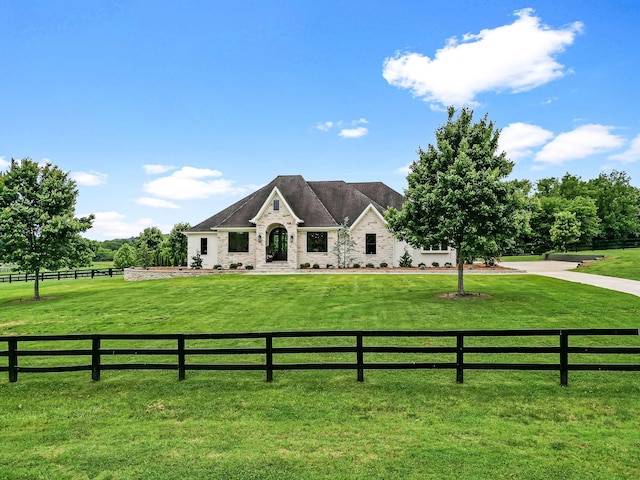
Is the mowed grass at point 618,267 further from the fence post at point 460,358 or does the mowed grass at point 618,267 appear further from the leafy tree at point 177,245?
the leafy tree at point 177,245

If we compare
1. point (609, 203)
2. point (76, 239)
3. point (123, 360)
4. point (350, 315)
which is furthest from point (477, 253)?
point (609, 203)

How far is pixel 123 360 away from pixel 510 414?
10408 millimetres

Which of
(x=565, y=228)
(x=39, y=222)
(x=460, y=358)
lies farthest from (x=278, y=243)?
(x=565, y=228)

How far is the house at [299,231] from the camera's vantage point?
3891 centimetres

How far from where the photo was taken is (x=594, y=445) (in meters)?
6.89

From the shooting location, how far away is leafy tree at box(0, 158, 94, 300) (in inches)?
1011

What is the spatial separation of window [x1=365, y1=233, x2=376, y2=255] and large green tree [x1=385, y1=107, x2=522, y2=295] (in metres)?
16.6

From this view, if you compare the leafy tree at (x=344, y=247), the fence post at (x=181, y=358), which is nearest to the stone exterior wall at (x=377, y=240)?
the leafy tree at (x=344, y=247)

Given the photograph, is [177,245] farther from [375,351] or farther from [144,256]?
[375,351]

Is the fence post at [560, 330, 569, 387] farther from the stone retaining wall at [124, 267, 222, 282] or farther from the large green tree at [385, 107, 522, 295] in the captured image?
the stone retaining wall at [124, 267, 222, 282]

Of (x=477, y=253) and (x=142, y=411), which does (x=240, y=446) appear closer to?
(x=142, y=411)

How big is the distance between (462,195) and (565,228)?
46211 millimetres

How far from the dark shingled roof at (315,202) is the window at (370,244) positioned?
2.45 meters

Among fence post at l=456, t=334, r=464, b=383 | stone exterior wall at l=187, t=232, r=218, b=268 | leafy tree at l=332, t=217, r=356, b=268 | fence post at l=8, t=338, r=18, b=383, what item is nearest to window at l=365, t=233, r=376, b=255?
leafy tree at l=332, t=217, r=356, b=268
